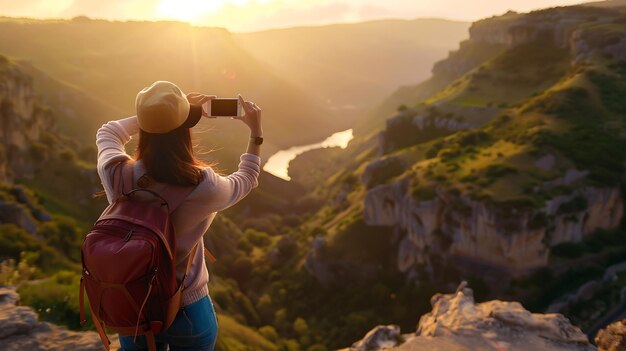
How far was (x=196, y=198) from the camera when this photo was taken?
359 centimetres

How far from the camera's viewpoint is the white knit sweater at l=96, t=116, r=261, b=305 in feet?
11.9

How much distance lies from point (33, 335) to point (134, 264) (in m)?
5.76

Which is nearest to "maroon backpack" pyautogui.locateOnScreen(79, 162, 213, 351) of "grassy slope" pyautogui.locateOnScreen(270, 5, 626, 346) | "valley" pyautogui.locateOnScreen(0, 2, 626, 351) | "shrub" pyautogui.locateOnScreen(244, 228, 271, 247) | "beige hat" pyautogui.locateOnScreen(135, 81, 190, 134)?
"beige hat" pyautogui.locateOnScreen(135, 81, 190, 134)

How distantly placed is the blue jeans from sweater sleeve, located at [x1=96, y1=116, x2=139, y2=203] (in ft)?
4.16

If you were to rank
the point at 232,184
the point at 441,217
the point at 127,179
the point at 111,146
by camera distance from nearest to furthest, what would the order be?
the point at 127,179 → the point at 232,184 → the point at 111,146 → the point at 441,217

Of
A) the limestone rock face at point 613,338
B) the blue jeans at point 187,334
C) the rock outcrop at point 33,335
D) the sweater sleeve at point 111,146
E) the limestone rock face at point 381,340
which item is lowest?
the limestone rock face at point 381,340

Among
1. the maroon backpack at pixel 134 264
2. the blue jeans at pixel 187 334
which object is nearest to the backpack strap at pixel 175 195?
the maroon backpack at pixel 134 264

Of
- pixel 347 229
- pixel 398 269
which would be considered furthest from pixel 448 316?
pixel 347 229

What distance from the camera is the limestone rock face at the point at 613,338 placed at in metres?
11.4

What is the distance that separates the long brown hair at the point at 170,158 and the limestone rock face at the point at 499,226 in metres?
51.3

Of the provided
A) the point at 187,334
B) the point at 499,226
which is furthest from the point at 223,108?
the point at 499,226

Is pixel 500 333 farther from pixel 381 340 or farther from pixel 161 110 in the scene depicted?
pixel 161 110

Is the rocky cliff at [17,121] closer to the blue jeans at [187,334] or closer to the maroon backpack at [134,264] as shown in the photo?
the blue jeans at [187,334]

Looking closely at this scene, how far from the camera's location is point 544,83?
92.9 m
